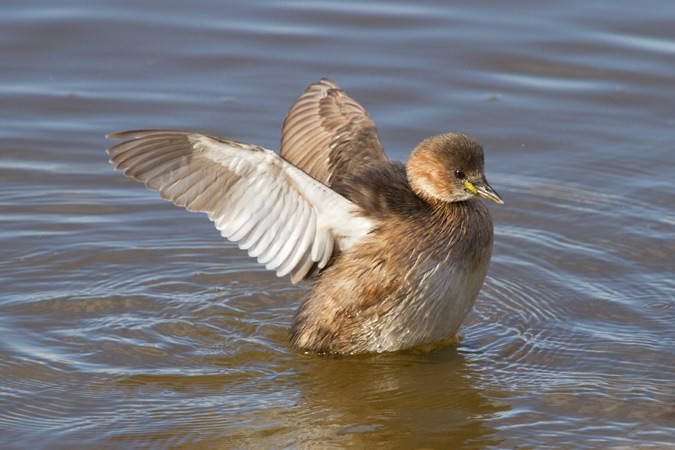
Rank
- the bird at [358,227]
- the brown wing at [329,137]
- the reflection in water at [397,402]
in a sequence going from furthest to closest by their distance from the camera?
the brown wing at [329,137] → the bird at [358,227] → the reflection in water at [397,402]

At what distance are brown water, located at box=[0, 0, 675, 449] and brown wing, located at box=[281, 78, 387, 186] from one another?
35.2 inches

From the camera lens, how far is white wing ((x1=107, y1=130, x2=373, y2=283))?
5.58m

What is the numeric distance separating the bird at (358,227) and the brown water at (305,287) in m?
0.30

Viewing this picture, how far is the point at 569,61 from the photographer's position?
10.4 m

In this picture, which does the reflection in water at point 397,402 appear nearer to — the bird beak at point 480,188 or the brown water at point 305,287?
the brown water at point 305,287

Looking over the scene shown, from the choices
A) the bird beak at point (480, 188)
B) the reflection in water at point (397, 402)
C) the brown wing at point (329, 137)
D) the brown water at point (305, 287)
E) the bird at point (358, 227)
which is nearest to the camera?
the reflection in water at point (397, 402)

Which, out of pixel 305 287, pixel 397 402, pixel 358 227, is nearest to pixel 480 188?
pixel 358 227

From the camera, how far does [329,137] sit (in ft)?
23.5

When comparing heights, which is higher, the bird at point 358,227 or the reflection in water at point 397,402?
the bird at point 358,227

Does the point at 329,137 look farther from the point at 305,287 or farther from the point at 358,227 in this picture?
the point at 358,227

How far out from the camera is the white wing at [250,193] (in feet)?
18.3

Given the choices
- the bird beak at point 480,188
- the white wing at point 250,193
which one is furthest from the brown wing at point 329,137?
the bird beak at point 480,188

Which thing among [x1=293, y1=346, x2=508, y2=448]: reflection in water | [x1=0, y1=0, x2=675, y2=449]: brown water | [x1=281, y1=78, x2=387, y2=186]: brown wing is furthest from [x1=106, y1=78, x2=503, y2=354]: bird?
[x1=281, y1=78, x2=387, y2=186]: brown wing

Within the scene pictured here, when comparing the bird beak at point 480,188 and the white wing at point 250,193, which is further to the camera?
the bird beak at point 480,188
